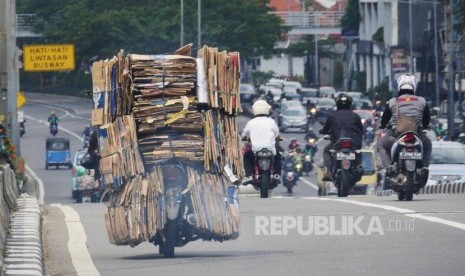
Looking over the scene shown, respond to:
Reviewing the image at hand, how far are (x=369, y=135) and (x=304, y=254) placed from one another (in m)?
65.9

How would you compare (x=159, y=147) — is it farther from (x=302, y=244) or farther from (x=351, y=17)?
(x=351, y=17)

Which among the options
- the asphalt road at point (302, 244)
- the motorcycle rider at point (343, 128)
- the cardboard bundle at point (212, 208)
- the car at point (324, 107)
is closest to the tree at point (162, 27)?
the car at point (324, 107)

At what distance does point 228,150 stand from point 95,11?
91109mm

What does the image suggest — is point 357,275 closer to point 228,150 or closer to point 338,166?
point 228,150

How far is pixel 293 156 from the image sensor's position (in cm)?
6150

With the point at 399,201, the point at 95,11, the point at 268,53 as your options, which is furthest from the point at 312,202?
the point at 95,11

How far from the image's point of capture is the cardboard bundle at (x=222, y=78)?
49.9 feet

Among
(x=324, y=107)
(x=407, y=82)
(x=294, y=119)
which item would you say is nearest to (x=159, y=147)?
(x=407, y=82)

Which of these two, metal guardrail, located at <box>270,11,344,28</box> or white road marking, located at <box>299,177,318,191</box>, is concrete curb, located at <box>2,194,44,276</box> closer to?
white road marking, located at <box>299,177,318,191</box>

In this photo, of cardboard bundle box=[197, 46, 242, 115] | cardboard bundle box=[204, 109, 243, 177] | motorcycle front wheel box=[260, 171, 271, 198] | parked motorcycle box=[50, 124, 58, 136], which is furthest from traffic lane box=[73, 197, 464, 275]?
parked motorcycle box=[50, 124, 58, 136]

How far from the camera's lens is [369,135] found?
263ft

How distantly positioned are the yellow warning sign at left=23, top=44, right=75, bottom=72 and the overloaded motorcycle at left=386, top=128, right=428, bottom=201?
95.6 ft

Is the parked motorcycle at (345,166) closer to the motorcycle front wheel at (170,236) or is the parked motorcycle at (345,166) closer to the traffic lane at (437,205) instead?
the traffic lane at (437,205)

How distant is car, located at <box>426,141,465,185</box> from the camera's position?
3303 centimetres
